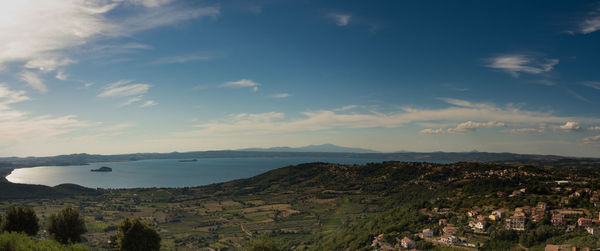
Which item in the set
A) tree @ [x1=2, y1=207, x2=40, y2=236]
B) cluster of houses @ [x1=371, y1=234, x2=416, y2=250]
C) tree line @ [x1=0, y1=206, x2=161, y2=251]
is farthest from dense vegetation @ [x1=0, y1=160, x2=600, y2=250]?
tree @ [x1=2, y1=207, x2=40, y2=236]

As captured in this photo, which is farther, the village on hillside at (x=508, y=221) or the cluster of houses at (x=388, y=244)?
the cluster of houses at (x=388, y=244)

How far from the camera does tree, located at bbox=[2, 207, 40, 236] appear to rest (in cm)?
3397

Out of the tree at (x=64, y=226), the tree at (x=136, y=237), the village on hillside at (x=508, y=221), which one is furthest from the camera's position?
the village on hillside at (x=508, y=221)

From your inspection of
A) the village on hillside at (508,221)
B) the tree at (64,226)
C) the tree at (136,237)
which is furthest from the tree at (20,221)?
the village on hillside at (508,221)

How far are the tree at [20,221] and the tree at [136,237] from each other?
39.9 ft

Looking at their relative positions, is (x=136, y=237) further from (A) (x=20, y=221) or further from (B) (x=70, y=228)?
(A) (x=20, y=221)

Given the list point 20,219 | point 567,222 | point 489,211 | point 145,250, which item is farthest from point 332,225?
point 20,219

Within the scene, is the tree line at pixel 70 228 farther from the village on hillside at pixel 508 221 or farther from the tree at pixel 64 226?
the village on hillside at pixel 508 221

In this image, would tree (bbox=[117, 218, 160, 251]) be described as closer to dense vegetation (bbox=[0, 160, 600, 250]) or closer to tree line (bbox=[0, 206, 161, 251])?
tree line (bbox=[0, 206, 161, 251])

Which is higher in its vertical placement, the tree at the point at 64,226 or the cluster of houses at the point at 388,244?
the tree at the point at 64,226

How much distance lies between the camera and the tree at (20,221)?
34.0 m

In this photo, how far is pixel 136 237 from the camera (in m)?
31.3

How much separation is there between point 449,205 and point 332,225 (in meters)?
34.7

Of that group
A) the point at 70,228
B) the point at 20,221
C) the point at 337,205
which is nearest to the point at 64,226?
the point at 70,228
